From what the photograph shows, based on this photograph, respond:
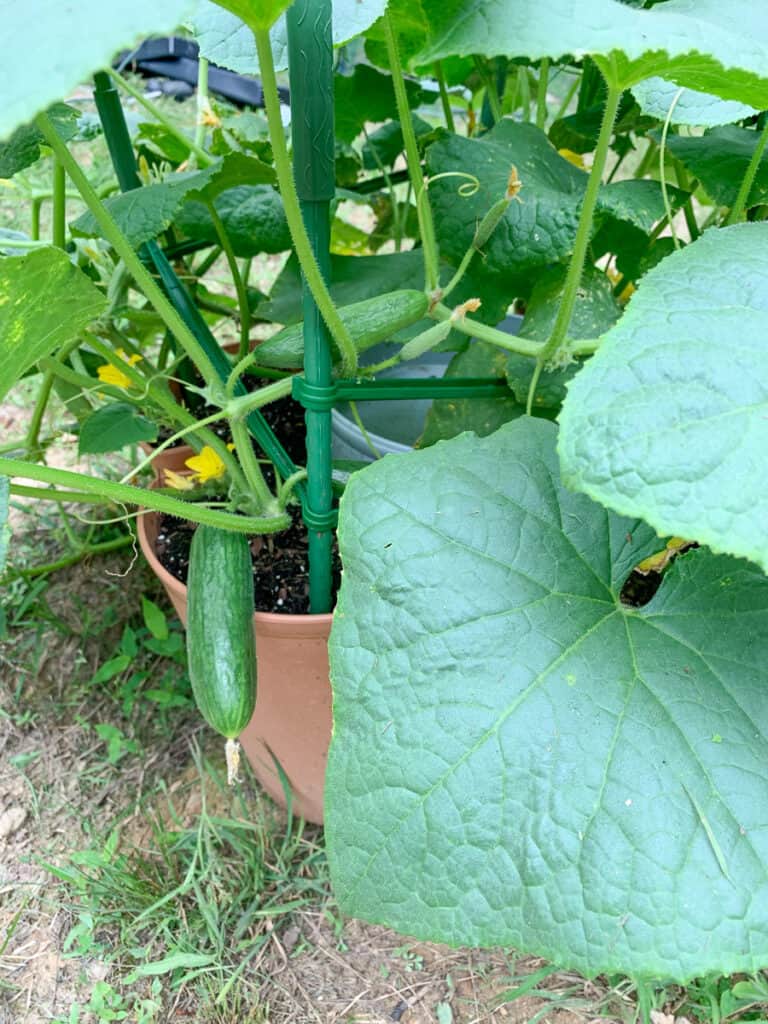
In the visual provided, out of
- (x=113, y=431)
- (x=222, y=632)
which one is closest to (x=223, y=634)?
(x=222, y=632)

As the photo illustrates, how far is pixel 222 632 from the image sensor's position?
881 millimetres

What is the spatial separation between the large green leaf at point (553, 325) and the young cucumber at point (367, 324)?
0.45ft

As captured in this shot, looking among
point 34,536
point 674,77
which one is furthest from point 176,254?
point 674,77

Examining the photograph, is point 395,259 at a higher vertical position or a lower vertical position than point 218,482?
higher

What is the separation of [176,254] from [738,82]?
32.6 inches

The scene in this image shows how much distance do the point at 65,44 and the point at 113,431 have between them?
66 centimetres

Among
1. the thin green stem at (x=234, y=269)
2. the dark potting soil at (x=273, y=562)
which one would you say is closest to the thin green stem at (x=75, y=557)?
the dark potting soil at (x=273, y=562)

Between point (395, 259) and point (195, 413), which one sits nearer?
point (395, 259)

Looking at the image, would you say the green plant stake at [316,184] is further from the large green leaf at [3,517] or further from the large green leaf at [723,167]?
the large green leaf at [723,167]

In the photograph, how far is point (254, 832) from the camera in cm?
123

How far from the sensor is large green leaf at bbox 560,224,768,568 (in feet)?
1.64

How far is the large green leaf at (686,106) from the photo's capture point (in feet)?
2.56

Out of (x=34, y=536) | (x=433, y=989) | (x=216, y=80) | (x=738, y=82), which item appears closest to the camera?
(x=738, y=82)

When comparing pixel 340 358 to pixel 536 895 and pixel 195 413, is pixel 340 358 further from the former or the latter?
pixel 536 895
